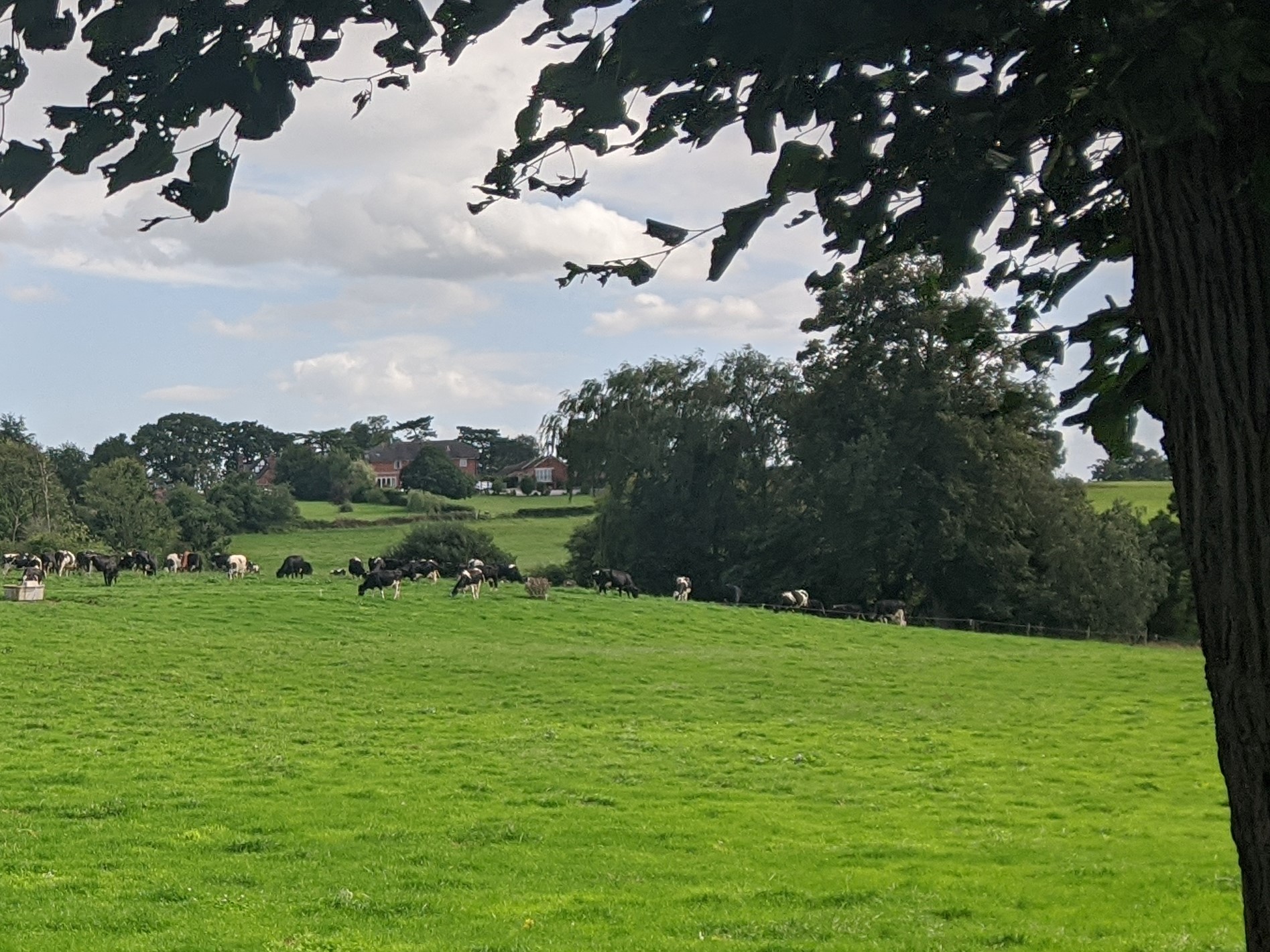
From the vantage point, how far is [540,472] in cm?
11988

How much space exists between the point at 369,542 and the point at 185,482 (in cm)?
2998

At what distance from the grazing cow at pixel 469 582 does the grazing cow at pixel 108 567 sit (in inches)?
413

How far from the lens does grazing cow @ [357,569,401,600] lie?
39.4 metres

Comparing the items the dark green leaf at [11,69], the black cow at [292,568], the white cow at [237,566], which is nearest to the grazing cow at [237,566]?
the white cow at [237,566]

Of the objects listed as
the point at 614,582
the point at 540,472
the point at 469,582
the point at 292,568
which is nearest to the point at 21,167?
the point at 469,582

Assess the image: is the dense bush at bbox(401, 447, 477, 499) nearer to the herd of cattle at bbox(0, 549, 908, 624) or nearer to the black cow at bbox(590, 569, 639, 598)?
the herd of cattle at bbox(0, 549, 908, 624)

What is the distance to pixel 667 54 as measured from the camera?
2.66m

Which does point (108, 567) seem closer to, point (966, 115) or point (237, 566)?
point (237, 566)

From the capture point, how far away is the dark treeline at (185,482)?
62719 mm

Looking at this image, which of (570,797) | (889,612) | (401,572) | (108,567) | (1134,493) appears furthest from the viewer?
(1134,493)

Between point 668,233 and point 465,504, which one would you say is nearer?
point 668,233

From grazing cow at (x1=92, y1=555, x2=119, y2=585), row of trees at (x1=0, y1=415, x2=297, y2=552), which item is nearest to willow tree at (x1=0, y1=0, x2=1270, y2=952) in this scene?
grazing cow at (x1=92, y1=555, x2=119, y2=585)

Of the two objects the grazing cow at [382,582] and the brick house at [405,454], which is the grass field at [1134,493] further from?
the brick house at [405,454]

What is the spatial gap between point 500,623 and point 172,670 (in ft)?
39.1
